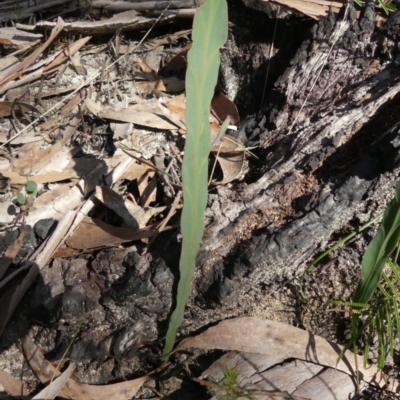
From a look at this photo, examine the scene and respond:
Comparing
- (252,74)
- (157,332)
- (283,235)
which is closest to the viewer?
(283,235)

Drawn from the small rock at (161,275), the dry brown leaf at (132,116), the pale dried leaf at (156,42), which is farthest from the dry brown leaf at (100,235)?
the pale dried leaf at (156,42)

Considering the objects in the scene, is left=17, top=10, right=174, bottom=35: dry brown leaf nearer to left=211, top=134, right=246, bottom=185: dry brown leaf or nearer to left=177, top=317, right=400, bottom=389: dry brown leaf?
left=211, top=134, right=246, bottom=185: dry brown leaf

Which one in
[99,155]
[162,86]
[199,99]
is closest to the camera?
[199,99]

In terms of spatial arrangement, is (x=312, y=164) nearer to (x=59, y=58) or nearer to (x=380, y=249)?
(x=380, y=249)

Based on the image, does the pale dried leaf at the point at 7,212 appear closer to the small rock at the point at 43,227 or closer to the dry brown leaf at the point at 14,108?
the small rock at the point at 43,227

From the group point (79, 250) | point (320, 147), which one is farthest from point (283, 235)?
point (79, 250)

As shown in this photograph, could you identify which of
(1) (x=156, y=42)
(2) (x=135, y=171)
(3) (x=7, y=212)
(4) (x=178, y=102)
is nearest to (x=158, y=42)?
(1) (x=156, y=42)

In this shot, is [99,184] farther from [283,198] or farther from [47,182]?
[283,198]
